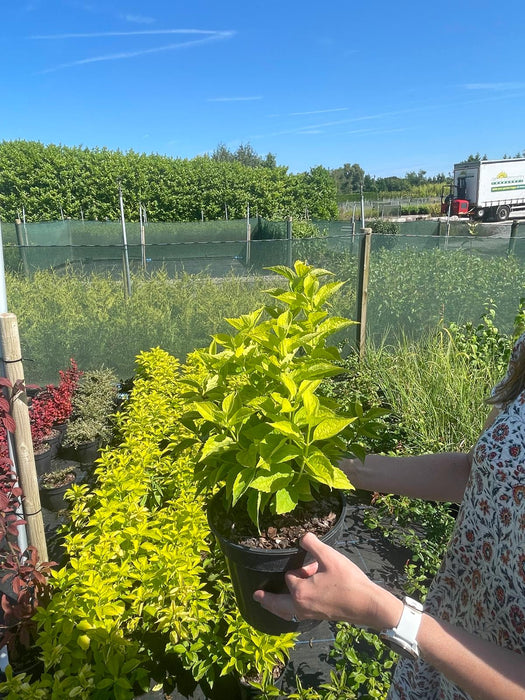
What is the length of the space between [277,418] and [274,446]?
0.22 ft

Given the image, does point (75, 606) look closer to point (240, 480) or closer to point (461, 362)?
point (240, 480)

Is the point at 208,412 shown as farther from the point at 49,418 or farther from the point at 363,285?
the point at 363,285

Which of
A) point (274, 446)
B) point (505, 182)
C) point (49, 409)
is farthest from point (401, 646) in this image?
point (505, 182)

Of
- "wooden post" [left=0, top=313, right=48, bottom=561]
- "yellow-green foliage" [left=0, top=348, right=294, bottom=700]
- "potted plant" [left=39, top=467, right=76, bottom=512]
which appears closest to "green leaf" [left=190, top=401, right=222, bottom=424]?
"yellow-green foliage" [left=0, top=348, right=294, bottom=700]

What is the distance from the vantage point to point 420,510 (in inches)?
104

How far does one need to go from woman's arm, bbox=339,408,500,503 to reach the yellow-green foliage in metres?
0.53

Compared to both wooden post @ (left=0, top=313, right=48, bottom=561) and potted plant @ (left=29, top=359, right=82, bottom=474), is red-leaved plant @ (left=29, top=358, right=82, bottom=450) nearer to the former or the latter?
potted plant @ (left=29, top=359, right=82, bottom=474)

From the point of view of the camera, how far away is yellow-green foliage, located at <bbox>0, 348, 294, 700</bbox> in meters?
1.52

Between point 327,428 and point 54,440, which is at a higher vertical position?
point 327,428

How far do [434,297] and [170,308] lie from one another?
3.09m

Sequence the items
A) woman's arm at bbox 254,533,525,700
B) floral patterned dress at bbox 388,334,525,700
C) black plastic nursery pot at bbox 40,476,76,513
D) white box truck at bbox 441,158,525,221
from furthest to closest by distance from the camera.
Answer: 1. white box truck at bbox 441,158,525,221
2. black plastic nursery pot at bbox 40,476,76,513
3. floral patterned dress at bbox 388,334,525,700
4. woman's arm at bbox 254,533,525,700

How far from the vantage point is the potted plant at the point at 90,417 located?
3936 mm

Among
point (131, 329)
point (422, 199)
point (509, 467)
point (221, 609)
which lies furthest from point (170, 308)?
point (422, 199)

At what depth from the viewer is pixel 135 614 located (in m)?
1.80
